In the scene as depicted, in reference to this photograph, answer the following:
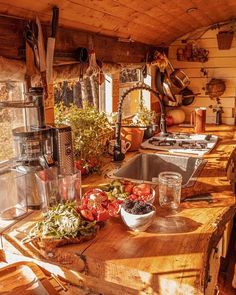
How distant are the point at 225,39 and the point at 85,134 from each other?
211 centimetres

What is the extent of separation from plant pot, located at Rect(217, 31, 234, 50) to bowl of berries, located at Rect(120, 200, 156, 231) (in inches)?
97.9

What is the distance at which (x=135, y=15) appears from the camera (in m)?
2.02

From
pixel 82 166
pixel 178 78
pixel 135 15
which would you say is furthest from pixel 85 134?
pixel 178 78

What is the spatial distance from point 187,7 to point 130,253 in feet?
6.20

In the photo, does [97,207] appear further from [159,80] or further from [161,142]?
[159,80]

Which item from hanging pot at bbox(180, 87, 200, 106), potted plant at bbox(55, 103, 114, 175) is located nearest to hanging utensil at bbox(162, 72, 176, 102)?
hanging pot at bbox(180, 87, 200, 106)

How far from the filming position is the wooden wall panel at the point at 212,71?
3246 mm

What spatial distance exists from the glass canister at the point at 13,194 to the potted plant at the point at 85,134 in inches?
15.9

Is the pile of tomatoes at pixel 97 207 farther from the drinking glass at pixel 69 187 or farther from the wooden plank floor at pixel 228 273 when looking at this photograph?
the wooden plank floor at pixel 228 273

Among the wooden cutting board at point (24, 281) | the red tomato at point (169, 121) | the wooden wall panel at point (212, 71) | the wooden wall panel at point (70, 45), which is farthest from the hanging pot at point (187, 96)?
the wooden cutting board at point (24, 281)

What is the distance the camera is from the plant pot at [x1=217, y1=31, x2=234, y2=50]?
3.10m

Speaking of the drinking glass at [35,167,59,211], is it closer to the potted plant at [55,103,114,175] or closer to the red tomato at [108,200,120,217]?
the red tomato at [108,200,120,217]

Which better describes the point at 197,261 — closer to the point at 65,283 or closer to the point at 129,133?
the point at 65,283

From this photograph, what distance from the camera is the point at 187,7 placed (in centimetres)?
229
